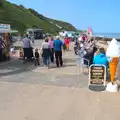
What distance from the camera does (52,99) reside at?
10.2m

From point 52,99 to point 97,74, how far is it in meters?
2.27

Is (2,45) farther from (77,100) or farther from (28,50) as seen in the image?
(77,100)

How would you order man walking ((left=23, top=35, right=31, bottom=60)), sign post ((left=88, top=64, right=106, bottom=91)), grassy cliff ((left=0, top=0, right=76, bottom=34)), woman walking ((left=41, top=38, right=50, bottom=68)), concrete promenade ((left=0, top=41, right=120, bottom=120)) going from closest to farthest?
concrete promenade ((left=0, top=41, right=120, bottom=120)) < sign post ((left=88, top=64, right=106, bottom=91)) < woman walking ((left=41, top=38, right=50, bottom=68)) < man walking ((left=23, top=35, right=31, bottom=60)) < grassy cliff ((left=0, top=0, right=76, bottom=34))

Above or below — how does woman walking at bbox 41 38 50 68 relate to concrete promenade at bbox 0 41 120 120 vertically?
above

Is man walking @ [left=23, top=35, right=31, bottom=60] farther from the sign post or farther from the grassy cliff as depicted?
the grassy cliff

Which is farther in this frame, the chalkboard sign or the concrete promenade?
the chalkboard sign

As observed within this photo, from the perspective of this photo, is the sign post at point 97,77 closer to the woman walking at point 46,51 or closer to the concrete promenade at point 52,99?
the concrete promenade at point 52,99

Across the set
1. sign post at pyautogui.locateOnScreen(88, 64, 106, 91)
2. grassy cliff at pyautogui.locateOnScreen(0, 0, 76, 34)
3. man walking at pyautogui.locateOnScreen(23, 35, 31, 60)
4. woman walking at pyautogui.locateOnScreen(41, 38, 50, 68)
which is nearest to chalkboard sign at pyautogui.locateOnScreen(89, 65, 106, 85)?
sign post at pyautogui.locateOnScreen(88, 64, 106, 91)

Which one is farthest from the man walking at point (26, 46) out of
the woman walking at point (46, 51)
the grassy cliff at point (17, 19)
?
the grassy cliff at point (17, 19)

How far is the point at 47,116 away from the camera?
8477 mm

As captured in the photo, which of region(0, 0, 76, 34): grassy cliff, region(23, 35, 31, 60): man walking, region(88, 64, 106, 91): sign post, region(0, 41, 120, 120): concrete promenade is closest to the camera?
region(0, 41, 120, 120): concrete promenade

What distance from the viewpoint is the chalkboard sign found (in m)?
11.8

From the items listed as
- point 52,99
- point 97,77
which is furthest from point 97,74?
point 52,99

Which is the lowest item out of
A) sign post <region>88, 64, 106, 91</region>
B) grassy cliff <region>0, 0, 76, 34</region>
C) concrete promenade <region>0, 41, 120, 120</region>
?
concrete promenade <region>0, 41, 120, 120</region>
